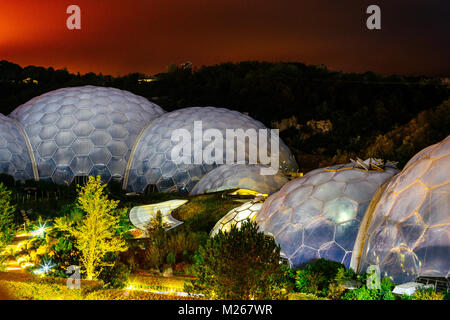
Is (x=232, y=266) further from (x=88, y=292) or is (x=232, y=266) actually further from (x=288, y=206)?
(x=288, y=206)

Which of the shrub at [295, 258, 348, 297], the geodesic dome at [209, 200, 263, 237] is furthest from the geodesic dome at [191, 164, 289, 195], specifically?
the shrub at [295, 258, 348, 297]

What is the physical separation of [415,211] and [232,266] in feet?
8.45

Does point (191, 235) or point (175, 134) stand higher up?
point (175, 134)

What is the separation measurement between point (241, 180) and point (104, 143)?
6.32 m

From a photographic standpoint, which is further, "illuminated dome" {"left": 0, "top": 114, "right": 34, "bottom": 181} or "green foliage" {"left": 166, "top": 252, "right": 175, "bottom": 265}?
"illuminated dome" {"left": 0, "top": 114, "right": 34, "bottom": 181}

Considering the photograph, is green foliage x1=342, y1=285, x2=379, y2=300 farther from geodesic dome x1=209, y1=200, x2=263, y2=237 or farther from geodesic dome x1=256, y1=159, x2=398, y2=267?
geodesic dome x1=209, y1=200, x2=263, y2=237

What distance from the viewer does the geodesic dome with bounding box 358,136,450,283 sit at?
18.1ft

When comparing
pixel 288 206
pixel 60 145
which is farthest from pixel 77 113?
pixel 288 206

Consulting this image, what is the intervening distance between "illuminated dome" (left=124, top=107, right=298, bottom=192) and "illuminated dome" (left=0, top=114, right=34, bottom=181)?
347 centimetres

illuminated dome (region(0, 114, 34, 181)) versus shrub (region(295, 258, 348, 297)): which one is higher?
illuminated dome (region(0, 114, 34, 181))

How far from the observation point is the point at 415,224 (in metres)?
5.75

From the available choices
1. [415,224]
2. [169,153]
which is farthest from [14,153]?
[415,224]

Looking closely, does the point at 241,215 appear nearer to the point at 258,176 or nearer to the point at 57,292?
the point at 258,176
